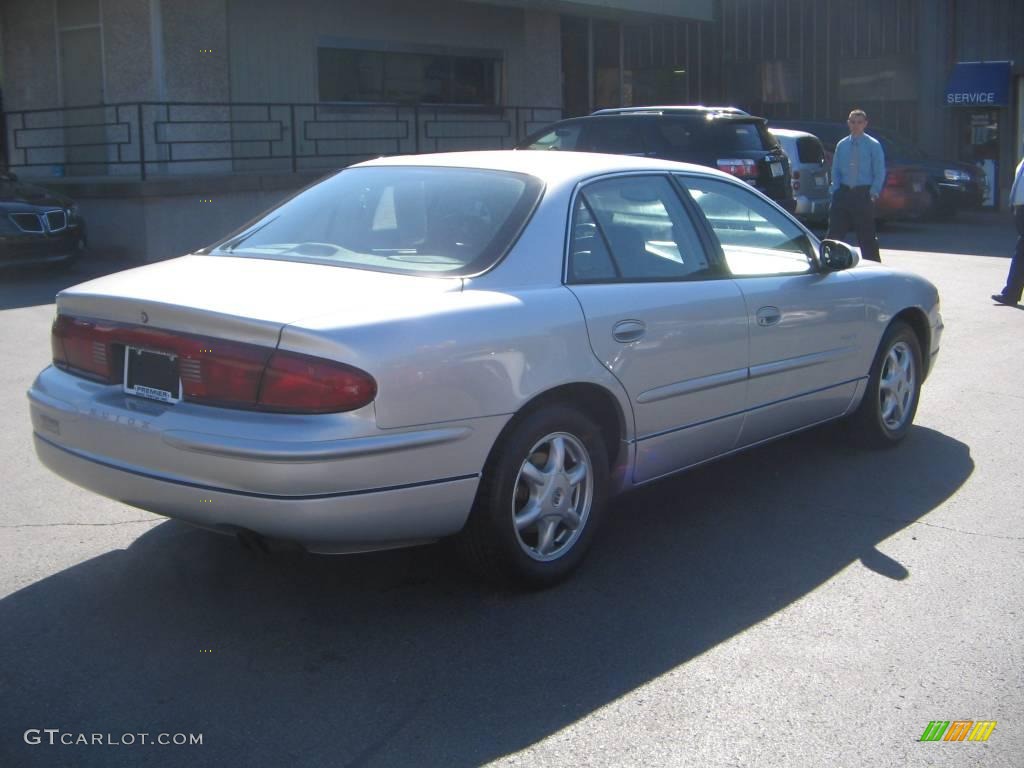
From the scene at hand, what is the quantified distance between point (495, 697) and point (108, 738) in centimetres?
111

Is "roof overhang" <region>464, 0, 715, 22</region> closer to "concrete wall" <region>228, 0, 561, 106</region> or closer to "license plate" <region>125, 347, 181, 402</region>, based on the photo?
"concrete wall" <region>228, 0, 561, 106</region>

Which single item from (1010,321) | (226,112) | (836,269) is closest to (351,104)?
(226,112)

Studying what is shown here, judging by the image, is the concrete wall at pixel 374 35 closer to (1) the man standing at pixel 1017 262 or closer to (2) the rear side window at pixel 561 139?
(2) the rear side window at pixel 561 139

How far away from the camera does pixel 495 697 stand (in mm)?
3746

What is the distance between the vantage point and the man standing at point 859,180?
13.0 metres

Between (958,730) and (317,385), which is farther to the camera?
(317,385)

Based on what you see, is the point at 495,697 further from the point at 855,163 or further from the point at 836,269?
the point at 855,163

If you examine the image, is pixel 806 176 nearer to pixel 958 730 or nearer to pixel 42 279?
pixel 42 279

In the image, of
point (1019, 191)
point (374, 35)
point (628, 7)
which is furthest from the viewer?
point (628, 7)

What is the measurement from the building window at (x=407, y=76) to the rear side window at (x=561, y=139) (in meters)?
5.52

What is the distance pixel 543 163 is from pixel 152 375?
6.02 feet

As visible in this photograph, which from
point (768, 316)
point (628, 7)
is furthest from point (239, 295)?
point (628, 7)

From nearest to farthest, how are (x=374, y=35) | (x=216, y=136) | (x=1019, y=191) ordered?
1. (x=1019, y=191)
2. (x=216, y=136)
3. (x=374, y=35)

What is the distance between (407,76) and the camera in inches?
794
